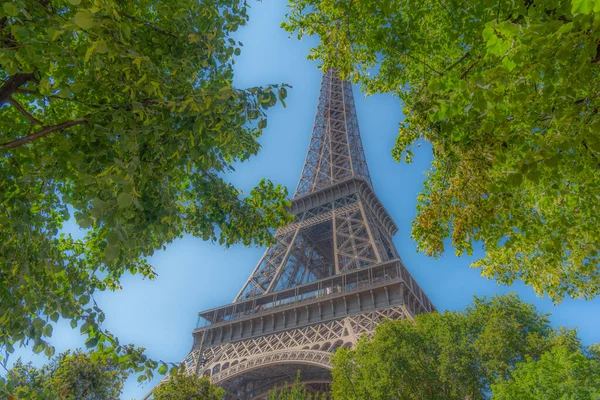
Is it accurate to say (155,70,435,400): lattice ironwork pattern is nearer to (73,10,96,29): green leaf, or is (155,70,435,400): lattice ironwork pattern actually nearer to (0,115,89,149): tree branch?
(0,115,89,149): tree branch

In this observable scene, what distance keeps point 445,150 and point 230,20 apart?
3.75m

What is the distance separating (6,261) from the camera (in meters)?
4.41

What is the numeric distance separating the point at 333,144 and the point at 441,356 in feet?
106

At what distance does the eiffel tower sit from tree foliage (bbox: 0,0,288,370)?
15.4m

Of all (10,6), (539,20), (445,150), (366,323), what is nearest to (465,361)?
(366,323)

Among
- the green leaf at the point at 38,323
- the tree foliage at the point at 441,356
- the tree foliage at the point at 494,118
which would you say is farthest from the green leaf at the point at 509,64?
the tree foliage at the point at 441,356

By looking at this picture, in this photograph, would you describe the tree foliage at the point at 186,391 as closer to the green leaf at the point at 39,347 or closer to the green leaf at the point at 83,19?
the green leaf at the point at 39,347

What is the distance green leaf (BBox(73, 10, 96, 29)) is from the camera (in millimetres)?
2938

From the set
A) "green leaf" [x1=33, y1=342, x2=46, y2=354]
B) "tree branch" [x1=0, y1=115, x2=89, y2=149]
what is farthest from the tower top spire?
"green leaf" [x1=33, y1=342, x2=46, y2=354]

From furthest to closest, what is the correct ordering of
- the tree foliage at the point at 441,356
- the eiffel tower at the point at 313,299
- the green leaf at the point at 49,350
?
the eiffel tower at the point at 313,299, the tree foliage at the point at 441,356, the green leaf at the point at 49,350

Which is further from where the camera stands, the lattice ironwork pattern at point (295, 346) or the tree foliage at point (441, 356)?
the lattice ironwork pattern at point (295, 346)

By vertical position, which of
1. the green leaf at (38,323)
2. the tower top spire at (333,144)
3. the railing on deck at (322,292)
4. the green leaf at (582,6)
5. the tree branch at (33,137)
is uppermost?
the tower top spire at (333,144)

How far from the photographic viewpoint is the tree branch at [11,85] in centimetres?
417

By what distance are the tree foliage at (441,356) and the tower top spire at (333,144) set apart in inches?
844
